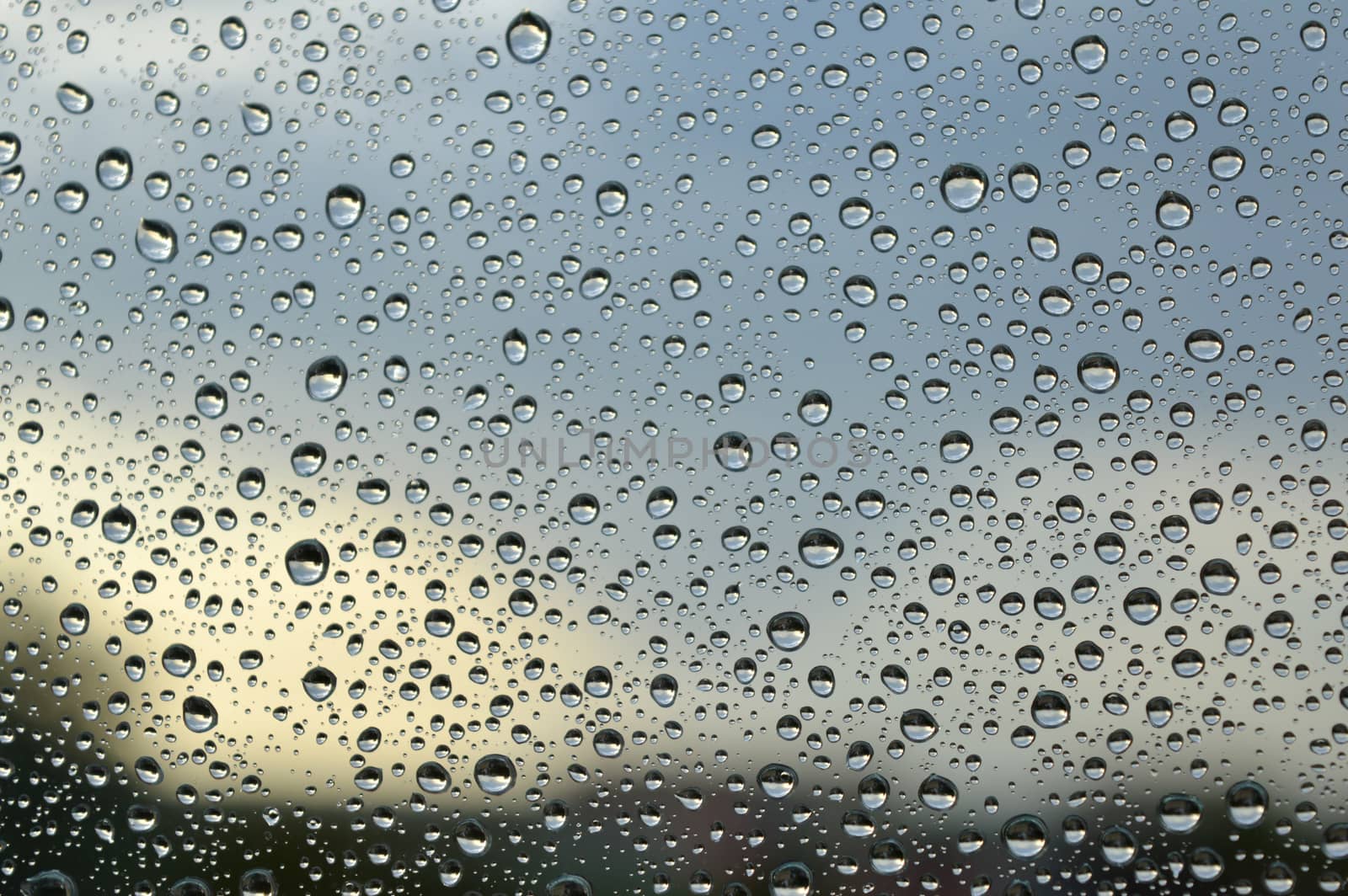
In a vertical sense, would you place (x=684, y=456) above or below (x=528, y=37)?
below

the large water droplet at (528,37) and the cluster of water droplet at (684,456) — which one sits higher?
the large water droplet at (528,37)

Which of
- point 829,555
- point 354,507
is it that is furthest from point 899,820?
point 354,507

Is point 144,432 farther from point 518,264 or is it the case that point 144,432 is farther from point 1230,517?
point 1230,517

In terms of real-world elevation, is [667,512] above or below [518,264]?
below

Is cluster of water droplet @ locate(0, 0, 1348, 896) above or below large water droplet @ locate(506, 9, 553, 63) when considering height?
below

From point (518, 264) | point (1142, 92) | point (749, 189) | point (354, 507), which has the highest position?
point (1142, 92)

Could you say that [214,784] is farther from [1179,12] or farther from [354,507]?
[1179,12]

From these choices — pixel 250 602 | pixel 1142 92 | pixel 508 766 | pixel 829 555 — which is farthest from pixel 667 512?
pixel 1142 92
